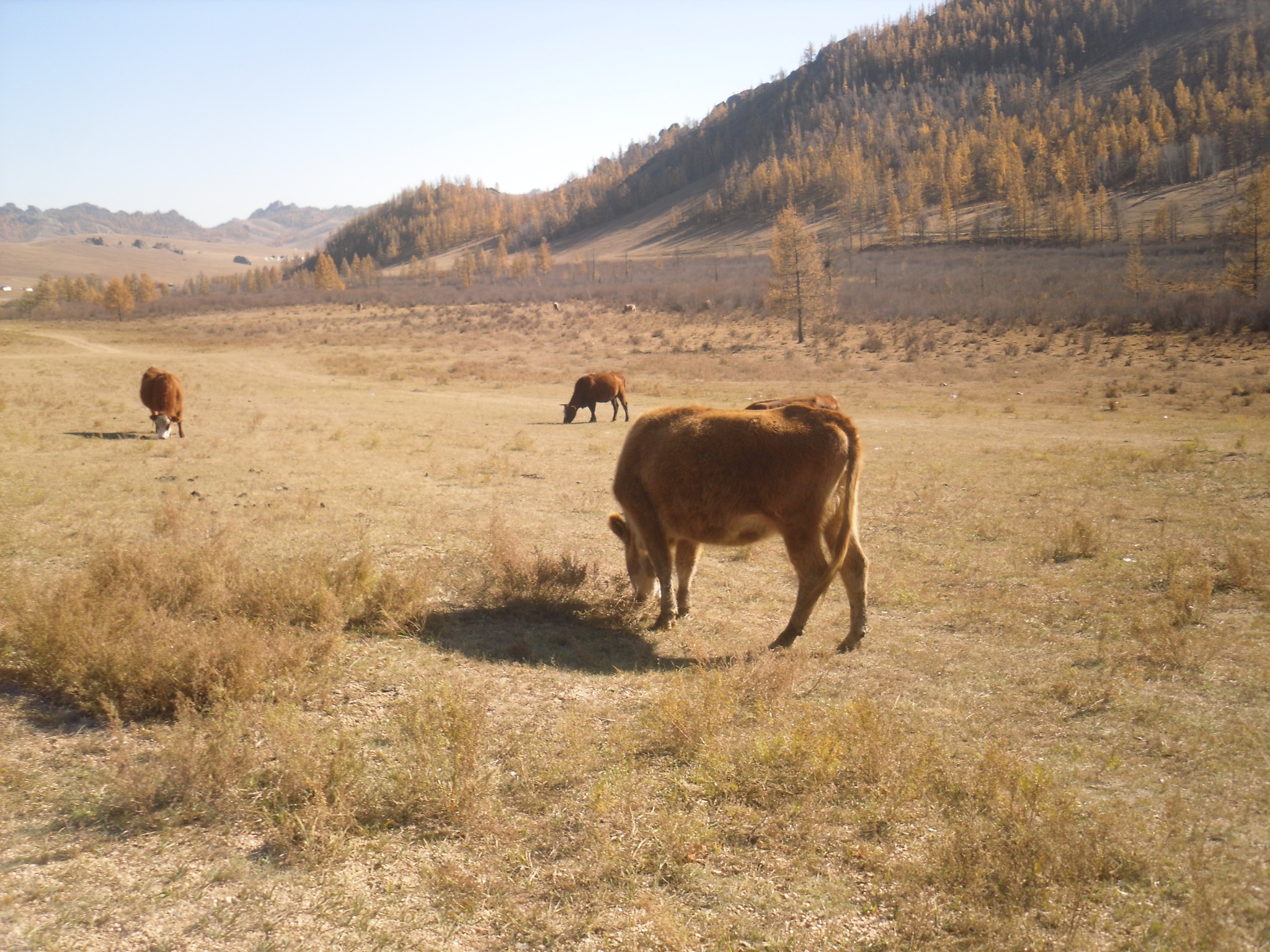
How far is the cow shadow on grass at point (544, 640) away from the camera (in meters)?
6.31

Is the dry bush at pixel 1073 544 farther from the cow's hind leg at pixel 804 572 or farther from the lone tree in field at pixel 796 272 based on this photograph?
the lone tree in field at pixel 796 272

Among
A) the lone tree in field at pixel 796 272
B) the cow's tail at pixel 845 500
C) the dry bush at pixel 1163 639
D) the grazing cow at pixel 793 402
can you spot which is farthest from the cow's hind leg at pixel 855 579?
the lone tree in field at pixel 796 272

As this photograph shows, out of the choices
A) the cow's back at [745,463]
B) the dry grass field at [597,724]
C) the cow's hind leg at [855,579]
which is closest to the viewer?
the dry grass field at [597,724]

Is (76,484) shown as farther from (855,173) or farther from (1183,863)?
(855,173)

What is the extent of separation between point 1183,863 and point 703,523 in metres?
4.11

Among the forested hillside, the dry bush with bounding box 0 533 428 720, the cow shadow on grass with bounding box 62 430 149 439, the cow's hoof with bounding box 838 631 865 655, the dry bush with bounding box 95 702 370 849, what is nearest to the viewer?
the dry bush with bounding box 95 702 370 849

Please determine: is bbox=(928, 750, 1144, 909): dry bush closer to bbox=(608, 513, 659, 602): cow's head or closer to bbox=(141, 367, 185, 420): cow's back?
bbox=(608, 513, 659, 602): cow's head

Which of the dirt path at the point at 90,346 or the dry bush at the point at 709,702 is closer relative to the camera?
the dry bush at the point at 709,702

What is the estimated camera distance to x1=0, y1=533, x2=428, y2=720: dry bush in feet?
15.9

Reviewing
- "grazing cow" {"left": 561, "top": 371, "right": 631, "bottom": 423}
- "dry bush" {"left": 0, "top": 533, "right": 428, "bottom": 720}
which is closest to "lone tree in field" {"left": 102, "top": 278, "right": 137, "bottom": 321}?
"grazing cow" {"left": 561, "top": 371, "right": 631, "bottom": 423}

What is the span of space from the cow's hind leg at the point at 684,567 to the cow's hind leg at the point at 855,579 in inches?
52.3

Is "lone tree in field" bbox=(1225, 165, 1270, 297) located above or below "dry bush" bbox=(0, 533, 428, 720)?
above

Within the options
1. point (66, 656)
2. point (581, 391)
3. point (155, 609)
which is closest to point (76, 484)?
point (155, 609)

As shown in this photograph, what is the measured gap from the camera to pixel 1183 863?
3.54 m
